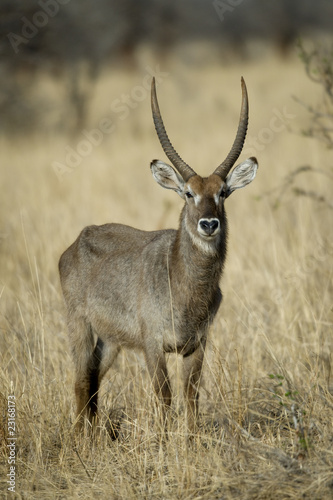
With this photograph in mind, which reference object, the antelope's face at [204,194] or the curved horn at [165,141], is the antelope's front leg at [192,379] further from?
the curved horn at [165,141]

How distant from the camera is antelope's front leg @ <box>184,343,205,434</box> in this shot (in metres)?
4.49

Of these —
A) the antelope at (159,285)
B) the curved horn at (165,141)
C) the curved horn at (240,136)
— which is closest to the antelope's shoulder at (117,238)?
the antelope at (159,285)

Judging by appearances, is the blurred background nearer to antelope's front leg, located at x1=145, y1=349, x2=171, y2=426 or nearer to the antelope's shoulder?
the antelope's shoulder

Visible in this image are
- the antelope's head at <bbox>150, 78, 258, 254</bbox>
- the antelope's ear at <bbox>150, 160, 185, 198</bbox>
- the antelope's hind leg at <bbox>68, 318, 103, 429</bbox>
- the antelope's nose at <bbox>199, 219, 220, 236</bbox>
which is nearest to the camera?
the antelope's nose at <bbox>199, 219, 220, 236</bbox>

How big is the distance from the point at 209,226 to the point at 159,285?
0.62m

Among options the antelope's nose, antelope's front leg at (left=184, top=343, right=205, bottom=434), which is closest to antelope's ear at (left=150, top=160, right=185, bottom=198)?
the antelope's nose

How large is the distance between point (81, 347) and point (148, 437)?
4.09ft

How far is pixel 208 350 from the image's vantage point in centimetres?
620

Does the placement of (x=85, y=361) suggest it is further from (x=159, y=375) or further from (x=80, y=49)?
(x=80, y=49)

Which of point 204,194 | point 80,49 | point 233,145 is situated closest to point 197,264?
point 204,194

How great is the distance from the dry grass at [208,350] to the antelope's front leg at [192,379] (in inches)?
3.6

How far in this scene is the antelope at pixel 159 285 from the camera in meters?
4.58

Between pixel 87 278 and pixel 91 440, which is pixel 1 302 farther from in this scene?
pixel 91 440

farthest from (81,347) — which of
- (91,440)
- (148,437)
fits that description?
(148,437)
